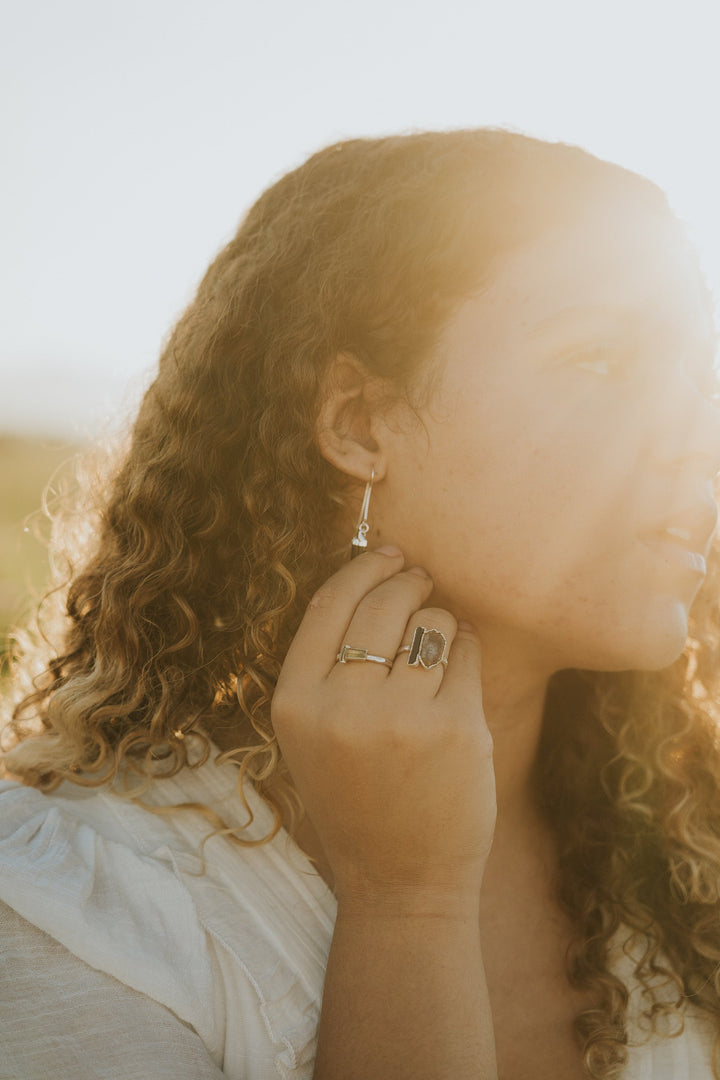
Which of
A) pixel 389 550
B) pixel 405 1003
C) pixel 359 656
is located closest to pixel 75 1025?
pixel 405 1003

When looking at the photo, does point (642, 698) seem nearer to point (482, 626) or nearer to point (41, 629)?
point (482, 626)

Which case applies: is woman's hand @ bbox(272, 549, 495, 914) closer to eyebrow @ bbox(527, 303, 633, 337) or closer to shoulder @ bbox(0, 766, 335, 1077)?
shoulder @ bbox(0, 766, 335, 1077)

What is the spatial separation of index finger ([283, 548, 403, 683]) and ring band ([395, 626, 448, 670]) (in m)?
0.15

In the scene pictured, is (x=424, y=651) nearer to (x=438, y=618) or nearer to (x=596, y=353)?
(x=438, y=618)

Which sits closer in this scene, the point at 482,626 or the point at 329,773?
the point at 329,773

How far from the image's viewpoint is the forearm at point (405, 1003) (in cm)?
151

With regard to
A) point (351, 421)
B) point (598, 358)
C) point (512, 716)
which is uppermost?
point (598, 358)

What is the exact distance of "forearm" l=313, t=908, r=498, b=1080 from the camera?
151 cm

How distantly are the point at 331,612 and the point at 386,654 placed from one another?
161 millimetres

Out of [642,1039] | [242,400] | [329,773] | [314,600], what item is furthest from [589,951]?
[242,400]

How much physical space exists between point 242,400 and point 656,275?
100cm

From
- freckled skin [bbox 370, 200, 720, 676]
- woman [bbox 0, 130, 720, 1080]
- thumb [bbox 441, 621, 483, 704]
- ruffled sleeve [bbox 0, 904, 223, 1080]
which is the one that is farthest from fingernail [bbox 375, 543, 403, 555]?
ruffled sleeve [bbox 0, 904, 223, 1080]

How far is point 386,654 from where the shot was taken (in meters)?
1.77

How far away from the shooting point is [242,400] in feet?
6.98
